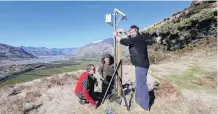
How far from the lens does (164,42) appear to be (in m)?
32.6

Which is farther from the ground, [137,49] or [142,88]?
[137,49]

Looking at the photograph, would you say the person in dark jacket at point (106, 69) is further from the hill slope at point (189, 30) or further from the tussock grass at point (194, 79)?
the hill slope at point (189, 30)

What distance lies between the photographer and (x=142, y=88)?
31.8ft

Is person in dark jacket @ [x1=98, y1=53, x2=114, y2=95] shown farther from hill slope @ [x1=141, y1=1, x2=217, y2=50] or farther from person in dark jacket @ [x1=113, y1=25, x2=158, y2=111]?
hill slope @ [x1=141, y1=1, x2=217, y2=50]

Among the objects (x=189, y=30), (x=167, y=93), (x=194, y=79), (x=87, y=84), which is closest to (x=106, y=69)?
(x=87, y=84)

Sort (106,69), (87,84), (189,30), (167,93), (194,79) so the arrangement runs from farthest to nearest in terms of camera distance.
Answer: (189,30), (194,79), (167,93), (106,69), (87,84)

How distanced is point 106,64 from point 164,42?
2240 centimetres

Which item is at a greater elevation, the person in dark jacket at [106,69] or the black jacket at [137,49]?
the black jacket at [137,49]

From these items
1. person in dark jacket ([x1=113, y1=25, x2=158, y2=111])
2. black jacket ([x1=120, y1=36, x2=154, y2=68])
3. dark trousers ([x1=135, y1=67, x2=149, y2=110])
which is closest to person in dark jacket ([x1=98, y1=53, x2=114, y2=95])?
dark trousers ([x1=135, y1=67, x2=149, y2=110])

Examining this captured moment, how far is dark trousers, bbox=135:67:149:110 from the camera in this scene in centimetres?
940

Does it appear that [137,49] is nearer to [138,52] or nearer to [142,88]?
[138,52]

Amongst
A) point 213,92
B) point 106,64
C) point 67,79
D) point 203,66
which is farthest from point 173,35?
point 106,64

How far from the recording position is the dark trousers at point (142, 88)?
370 inches

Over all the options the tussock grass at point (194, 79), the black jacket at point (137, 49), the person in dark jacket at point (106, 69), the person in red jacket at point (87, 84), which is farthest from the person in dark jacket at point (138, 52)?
the tussock grass at point (194, 79)
